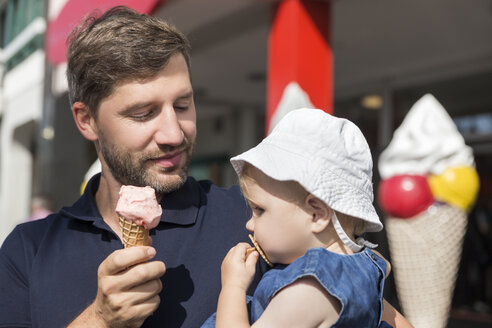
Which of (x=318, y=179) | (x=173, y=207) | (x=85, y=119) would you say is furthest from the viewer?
(x=85, y=119)

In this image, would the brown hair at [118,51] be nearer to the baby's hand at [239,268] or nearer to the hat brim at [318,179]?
the hat brim at [318,179]

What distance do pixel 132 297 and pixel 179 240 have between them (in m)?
0.36

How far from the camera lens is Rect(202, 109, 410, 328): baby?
1.40 meters

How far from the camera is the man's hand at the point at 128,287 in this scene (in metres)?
1.39

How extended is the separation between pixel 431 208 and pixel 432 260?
36 cm

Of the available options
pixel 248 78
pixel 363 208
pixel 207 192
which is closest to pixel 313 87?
pixel 207 192

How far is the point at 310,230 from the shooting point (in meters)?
1.55

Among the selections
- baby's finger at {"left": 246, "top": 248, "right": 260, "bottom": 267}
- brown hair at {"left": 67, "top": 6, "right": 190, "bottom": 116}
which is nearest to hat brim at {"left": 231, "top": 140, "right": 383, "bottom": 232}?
baby's finger at {"left": 246, "top": 248, "right": 260, "bottom": 267}

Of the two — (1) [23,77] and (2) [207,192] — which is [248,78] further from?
(2) [207,192]

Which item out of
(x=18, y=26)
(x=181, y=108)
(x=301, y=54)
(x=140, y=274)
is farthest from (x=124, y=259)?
(x=18, y=26)

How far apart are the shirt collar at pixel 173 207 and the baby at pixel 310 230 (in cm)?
26

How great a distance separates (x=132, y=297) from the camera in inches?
55.6

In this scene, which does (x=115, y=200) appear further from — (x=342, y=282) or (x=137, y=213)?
(x=342, y=282)

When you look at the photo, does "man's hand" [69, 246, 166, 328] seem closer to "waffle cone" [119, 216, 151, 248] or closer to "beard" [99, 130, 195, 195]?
"waffle cone" [119, 216, 151, 248]
